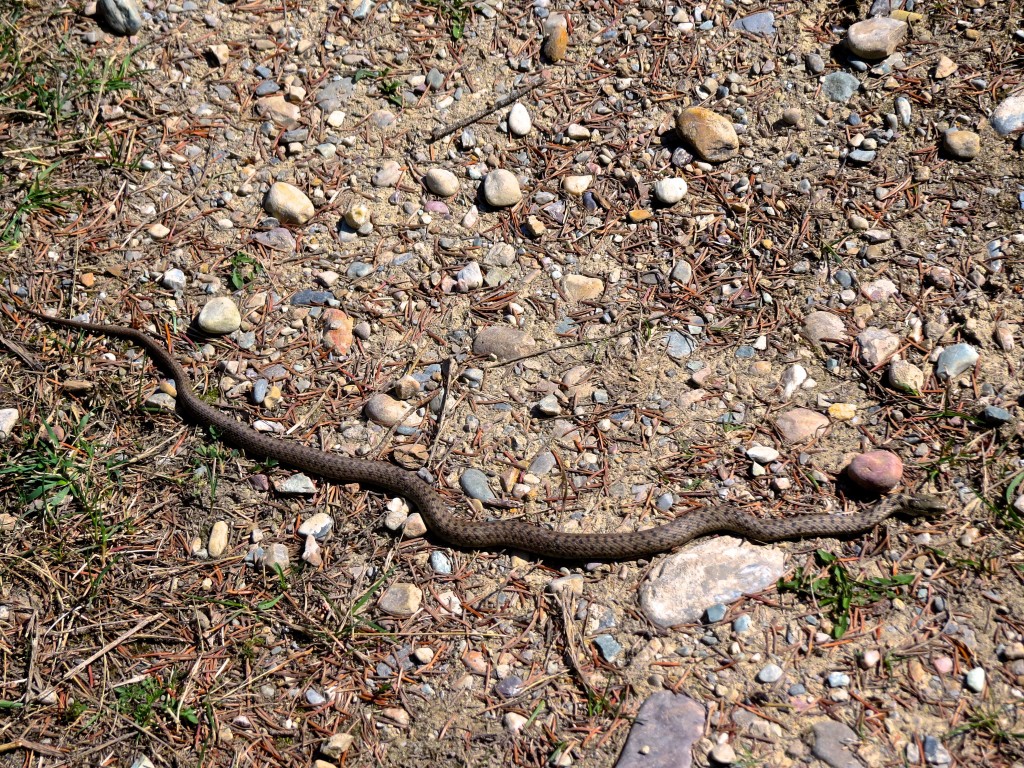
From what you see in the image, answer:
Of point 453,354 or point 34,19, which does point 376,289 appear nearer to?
point 453,354

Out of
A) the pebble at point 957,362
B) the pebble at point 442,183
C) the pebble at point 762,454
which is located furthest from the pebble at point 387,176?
the pebble at point 957,362

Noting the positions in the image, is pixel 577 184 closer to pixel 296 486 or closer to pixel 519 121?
pixel 519 121

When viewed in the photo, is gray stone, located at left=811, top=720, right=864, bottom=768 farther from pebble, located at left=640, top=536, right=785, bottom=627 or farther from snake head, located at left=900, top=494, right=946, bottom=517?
snake head, located at left=900, top=494, right=946, bottom=517

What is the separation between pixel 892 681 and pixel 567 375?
7.88 ft

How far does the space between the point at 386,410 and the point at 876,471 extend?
2867mm

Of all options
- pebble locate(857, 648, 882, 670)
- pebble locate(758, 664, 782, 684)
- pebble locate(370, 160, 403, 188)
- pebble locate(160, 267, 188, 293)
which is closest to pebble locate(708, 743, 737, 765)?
pebble locate(758, 664, 782, 684)

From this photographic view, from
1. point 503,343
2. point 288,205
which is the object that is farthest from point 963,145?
point 288,205

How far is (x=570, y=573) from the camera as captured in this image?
446cm

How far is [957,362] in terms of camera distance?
15.7ft

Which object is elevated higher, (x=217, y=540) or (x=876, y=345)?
(x=876, y=345)

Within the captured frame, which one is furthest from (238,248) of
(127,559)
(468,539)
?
(468,539)

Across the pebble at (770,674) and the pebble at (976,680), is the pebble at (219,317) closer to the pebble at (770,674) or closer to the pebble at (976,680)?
the pebble at (770,674)

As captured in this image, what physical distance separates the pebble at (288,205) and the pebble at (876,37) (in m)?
4.02

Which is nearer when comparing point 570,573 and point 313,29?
point 570,573
